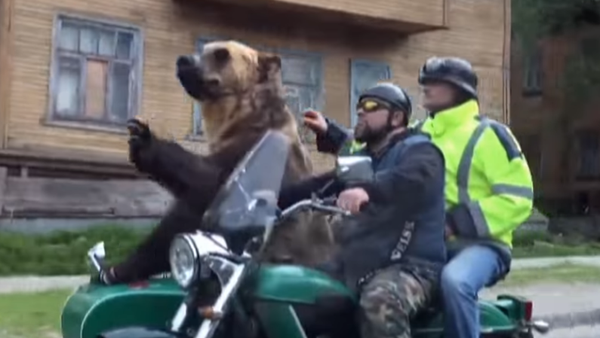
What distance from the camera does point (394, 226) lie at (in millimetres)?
5379

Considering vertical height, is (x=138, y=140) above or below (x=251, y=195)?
above

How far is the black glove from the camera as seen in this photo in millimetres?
5512

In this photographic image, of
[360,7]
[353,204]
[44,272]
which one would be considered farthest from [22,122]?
[353,204]

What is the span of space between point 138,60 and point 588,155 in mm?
21148

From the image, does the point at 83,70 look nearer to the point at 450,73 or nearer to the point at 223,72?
the point at 223,72

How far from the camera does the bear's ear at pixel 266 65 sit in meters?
6.30

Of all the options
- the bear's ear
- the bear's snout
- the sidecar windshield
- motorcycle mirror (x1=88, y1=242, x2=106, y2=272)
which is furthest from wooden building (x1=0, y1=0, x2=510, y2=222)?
the sidecar windshield

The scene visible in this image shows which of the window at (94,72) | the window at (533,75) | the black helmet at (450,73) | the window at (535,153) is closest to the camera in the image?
the black helmet at (450,73)

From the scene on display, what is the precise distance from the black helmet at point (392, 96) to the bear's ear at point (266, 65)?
92cm

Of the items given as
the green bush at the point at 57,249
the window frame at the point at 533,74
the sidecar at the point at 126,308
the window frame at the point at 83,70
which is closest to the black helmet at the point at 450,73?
the sidecar at the point at 126,308

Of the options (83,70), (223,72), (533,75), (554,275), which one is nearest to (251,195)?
(223,72)

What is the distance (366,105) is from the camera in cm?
546

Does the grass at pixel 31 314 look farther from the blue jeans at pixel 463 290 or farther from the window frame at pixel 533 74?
the window frame at pixel 533 74

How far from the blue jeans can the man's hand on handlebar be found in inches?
31.0
